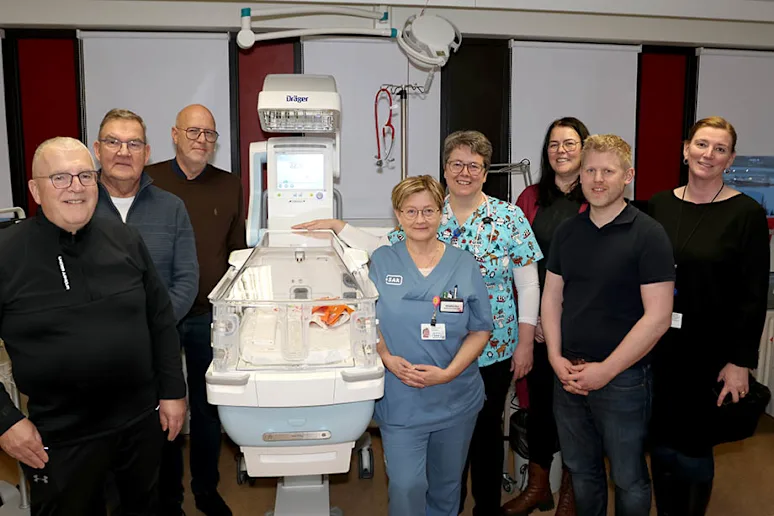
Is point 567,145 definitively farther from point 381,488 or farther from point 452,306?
point 381,488

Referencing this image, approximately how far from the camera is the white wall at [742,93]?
4043 mm

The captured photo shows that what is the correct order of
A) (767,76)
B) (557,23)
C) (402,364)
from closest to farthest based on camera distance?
(402,364)
(557,23)
(767,76)

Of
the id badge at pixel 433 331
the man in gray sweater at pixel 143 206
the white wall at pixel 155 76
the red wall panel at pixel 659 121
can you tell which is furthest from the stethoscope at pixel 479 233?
the red wall panel at pixel 659 121

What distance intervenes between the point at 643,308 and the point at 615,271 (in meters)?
0.14

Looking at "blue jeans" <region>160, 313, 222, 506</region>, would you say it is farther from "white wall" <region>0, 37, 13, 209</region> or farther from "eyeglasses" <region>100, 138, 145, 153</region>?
"white wall" <region>0, 37, 13, 209</region>

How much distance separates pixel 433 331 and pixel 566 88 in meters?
2.70

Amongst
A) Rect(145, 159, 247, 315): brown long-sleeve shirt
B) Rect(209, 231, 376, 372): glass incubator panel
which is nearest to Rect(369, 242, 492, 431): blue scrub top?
Rect(209, 231, 376, 372): glass incubator panel

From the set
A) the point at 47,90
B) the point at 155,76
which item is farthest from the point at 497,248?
the point at 47,90

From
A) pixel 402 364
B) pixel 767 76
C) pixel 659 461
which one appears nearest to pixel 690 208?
pixel 659 461

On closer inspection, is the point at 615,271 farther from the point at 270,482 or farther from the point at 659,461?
the point at 270,482

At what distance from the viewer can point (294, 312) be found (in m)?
1.72

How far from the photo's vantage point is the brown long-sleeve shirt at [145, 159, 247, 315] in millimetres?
2359

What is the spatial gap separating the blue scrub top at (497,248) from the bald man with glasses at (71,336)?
88 centimetres

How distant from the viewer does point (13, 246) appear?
143cm
